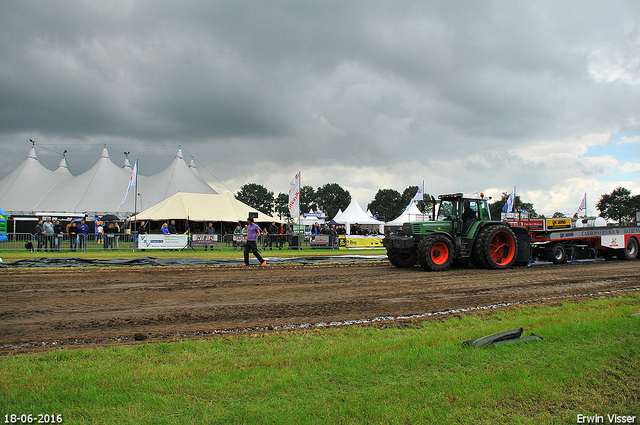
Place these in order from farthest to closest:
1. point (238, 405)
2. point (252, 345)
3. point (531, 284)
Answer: point (531, 284) < point (252, 345) < point (238, 405)

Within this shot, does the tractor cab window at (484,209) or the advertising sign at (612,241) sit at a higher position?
the tractor cab window at (484,209)

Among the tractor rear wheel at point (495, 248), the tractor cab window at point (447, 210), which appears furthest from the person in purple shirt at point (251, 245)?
the tractor rear wheel at point (495, 248)

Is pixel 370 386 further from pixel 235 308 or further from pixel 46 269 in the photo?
pixel 46 269

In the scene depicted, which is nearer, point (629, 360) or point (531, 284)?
point (629, 360)

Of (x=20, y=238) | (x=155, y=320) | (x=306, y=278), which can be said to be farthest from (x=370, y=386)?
(x=20, y=238)

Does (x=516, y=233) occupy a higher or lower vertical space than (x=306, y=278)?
higher

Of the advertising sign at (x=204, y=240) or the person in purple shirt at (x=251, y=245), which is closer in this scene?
the person in purple shirt at (x=251, y=245)

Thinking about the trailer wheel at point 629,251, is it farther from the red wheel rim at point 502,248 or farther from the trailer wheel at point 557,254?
the red wheel rim at point 502,248

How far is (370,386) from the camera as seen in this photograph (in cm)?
346

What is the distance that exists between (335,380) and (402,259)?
10.3 m

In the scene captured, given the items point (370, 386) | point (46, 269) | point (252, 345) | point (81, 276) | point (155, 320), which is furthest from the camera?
point (46, 269)

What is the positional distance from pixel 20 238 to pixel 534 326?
21.6m

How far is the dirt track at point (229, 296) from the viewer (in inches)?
225

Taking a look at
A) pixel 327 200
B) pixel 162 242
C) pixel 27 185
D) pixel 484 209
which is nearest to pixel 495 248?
pixel 484 209
